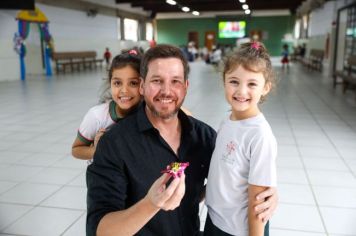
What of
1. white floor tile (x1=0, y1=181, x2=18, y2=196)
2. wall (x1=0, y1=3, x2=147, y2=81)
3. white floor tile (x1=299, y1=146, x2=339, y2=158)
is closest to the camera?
white floor tile (x1=0, y1=181, x2=18, y2=196)

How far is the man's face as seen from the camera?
1278 mm

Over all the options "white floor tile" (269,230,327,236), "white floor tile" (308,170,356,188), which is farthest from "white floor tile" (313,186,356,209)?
"white floor tile" (269,230,327,236)

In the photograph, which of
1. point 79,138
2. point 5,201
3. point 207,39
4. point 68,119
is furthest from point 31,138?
point 207,39

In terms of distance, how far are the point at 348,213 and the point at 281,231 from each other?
69 cm

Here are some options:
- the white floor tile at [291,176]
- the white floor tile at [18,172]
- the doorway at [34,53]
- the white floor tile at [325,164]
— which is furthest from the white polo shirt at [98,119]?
the doorway at [34,53]

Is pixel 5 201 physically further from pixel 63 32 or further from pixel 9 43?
pixel 63 32

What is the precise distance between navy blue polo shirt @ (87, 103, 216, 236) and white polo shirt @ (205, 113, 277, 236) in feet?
0.33

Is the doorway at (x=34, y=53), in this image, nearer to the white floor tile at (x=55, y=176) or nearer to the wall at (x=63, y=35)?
the wall at (x=63, y=35)

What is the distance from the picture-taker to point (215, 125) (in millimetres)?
5676

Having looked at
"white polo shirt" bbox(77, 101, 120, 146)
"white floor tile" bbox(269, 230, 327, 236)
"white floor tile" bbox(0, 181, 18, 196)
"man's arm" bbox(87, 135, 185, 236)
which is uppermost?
"white polo shirt" bbox(77, 101, 120, 146)

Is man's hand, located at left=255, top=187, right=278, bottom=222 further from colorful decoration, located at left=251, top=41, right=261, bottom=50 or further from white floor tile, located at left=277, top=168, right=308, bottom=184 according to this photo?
white floor tile, located at left=277, top=168, right=308, bottom=184

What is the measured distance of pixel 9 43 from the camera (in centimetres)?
1239

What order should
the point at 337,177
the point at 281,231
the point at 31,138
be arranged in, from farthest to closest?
the point at 31,138 → the point at 337,177 → the point at 281,231

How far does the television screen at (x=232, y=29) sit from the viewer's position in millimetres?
29266
